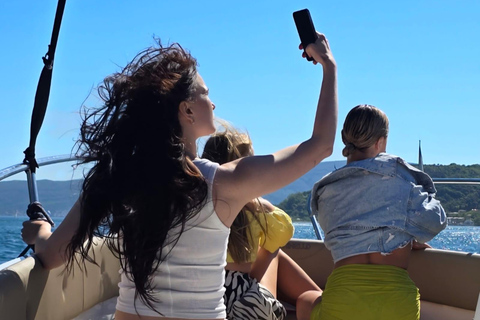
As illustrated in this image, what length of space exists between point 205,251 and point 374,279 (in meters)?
0.74

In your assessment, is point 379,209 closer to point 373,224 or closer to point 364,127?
point 373,224

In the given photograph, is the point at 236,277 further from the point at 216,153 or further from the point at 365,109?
the point at 365,109

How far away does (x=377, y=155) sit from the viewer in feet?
6.37

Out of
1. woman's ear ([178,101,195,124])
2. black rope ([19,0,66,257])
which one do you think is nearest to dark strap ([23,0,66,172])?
black rope ([19,0,66,257])

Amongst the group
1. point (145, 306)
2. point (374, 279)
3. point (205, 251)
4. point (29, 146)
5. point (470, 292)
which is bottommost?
point (470, 292)

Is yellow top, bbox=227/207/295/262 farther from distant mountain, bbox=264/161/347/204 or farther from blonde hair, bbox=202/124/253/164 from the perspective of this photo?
blonde hair, bbox=202/124/253/164

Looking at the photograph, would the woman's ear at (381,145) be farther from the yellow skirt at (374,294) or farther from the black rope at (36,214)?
the black rope at (36,214)

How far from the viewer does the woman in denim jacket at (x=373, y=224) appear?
1839mm

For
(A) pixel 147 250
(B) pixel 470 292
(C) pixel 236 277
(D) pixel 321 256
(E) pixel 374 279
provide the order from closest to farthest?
1. (A) pixel 147 250
2. (E) pixel 374 279
3. (C) pixel 236 277
4. (B) pixel 470 292
5. (D) pixel 321 256

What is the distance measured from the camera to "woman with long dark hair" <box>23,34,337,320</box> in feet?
4.12

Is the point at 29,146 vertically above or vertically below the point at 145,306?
above

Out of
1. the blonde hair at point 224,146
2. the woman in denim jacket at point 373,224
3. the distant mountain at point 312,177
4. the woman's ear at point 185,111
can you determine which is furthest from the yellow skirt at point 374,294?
the woman's ear at point 185,111

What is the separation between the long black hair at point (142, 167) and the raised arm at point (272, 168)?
0.05 meters

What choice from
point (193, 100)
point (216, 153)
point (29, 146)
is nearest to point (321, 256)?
point (216, 153)
